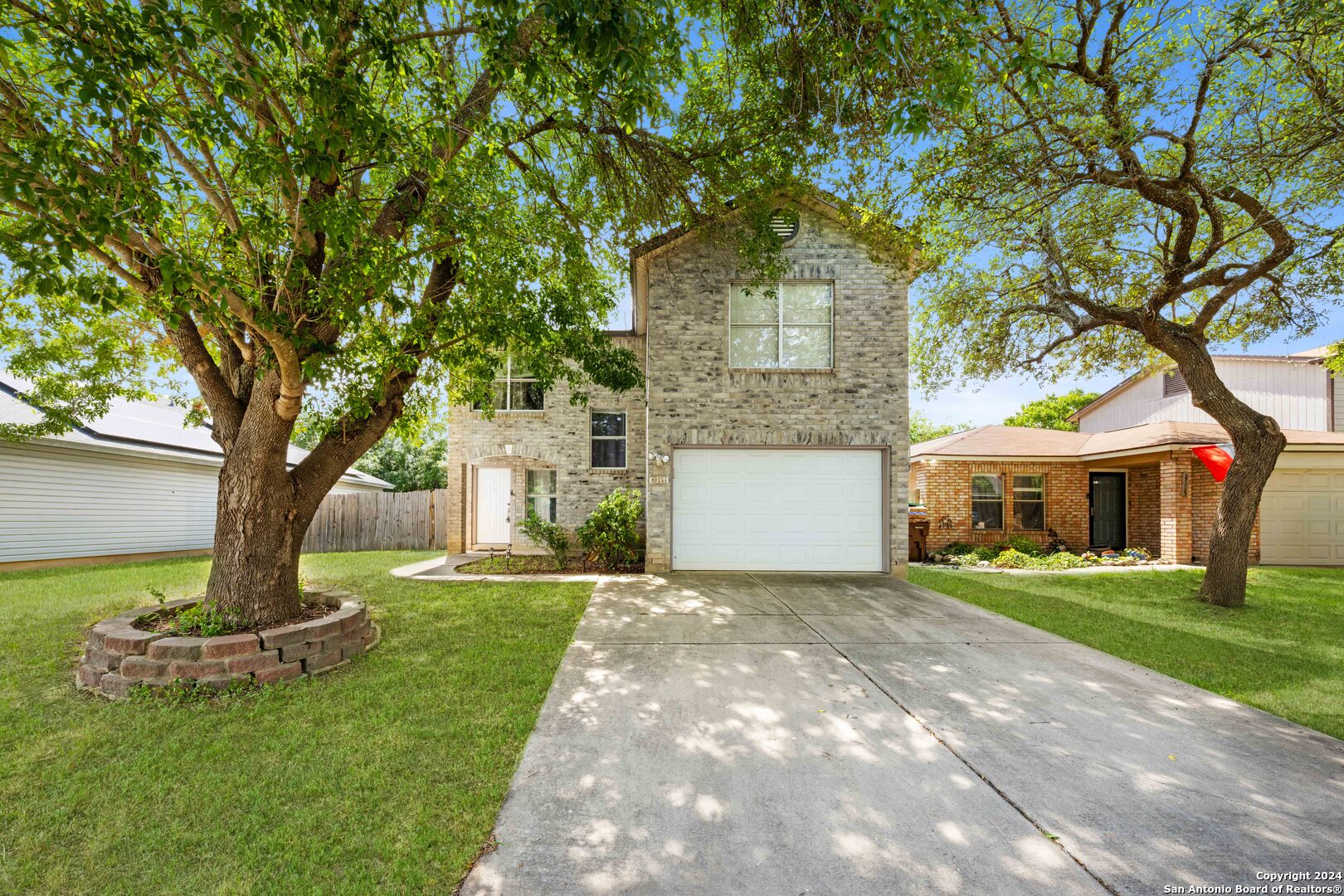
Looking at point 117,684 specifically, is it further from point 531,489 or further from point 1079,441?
point 1079,441

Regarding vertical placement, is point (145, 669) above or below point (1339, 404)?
below

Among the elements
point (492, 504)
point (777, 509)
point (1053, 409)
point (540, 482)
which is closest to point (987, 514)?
point (777, 509)

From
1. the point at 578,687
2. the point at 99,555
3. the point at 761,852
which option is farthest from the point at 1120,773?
the point at 99,555

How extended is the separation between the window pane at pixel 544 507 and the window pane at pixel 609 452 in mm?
1479

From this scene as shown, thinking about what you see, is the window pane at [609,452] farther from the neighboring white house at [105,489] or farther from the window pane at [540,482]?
the neighboring white house at [105,489]

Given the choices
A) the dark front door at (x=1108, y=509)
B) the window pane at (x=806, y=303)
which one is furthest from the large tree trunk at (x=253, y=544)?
the dark front door at (x=1108, y=509)

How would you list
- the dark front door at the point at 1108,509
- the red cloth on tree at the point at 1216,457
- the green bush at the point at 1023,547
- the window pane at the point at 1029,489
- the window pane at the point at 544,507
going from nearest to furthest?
the red cloth on tree at the point at 1216,457
the window pane at the point at 544,507
the green bush at the point at 1023,547
the window pane at the point at 1029,489
the dark front door at the point at 1108,509

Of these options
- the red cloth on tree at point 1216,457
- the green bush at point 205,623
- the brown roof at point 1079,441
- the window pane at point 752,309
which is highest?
the window pane at point 752,309

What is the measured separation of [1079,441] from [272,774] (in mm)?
18469

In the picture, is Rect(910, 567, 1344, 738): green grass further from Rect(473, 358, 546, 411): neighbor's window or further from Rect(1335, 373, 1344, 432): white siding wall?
Rect(473, 358, 546, 411): neighbor's window

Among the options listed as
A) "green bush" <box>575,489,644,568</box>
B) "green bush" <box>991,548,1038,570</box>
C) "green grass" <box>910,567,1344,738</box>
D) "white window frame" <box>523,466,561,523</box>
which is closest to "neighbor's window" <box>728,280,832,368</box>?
"green bush" <box>575,489,644,568</box>

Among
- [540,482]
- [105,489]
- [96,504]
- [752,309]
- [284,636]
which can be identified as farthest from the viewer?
[540,482]

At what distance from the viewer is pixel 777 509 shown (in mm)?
9781

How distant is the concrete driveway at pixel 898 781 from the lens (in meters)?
2.39
